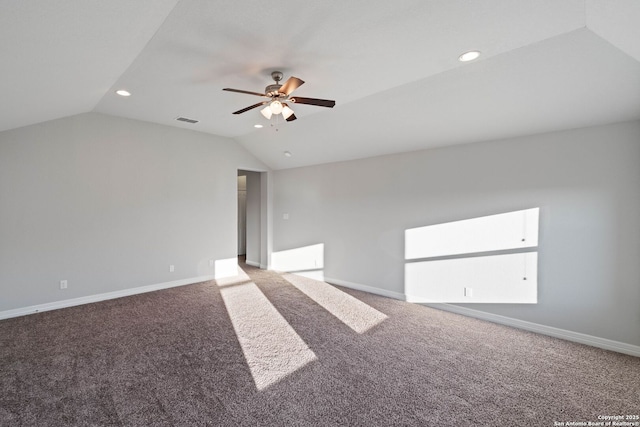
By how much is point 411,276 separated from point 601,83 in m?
3.07

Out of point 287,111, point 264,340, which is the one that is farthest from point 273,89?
point 264,340

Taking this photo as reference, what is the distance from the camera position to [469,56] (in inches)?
96.1

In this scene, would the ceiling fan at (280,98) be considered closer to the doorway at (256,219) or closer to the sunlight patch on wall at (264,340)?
the sunlight patch on wall at (264,340)

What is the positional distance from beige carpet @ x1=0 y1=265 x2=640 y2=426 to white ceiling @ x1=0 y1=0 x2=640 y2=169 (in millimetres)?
2403

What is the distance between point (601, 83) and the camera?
2.51 m

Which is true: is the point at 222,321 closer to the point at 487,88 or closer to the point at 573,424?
the point at 573,424

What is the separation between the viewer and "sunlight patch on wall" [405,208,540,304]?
349 cm

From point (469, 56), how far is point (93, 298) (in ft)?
18.5

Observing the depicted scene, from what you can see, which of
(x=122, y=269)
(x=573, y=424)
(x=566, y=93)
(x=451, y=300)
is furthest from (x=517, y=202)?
(x=122, y=269)

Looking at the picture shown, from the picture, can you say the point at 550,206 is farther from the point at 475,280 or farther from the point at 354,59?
the point at 354,59

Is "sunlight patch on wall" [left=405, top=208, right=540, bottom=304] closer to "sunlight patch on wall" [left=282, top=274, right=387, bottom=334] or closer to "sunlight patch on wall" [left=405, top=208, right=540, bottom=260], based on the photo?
"sunlight patch on wall" [left=405, top=208, right=540, bottom=260]

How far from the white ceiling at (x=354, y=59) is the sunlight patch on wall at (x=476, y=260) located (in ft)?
3.74

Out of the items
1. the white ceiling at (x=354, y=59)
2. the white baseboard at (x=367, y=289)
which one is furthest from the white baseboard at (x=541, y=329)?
the white ceiling at (x=354, y=59)

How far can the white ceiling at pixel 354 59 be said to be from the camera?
1843mm
